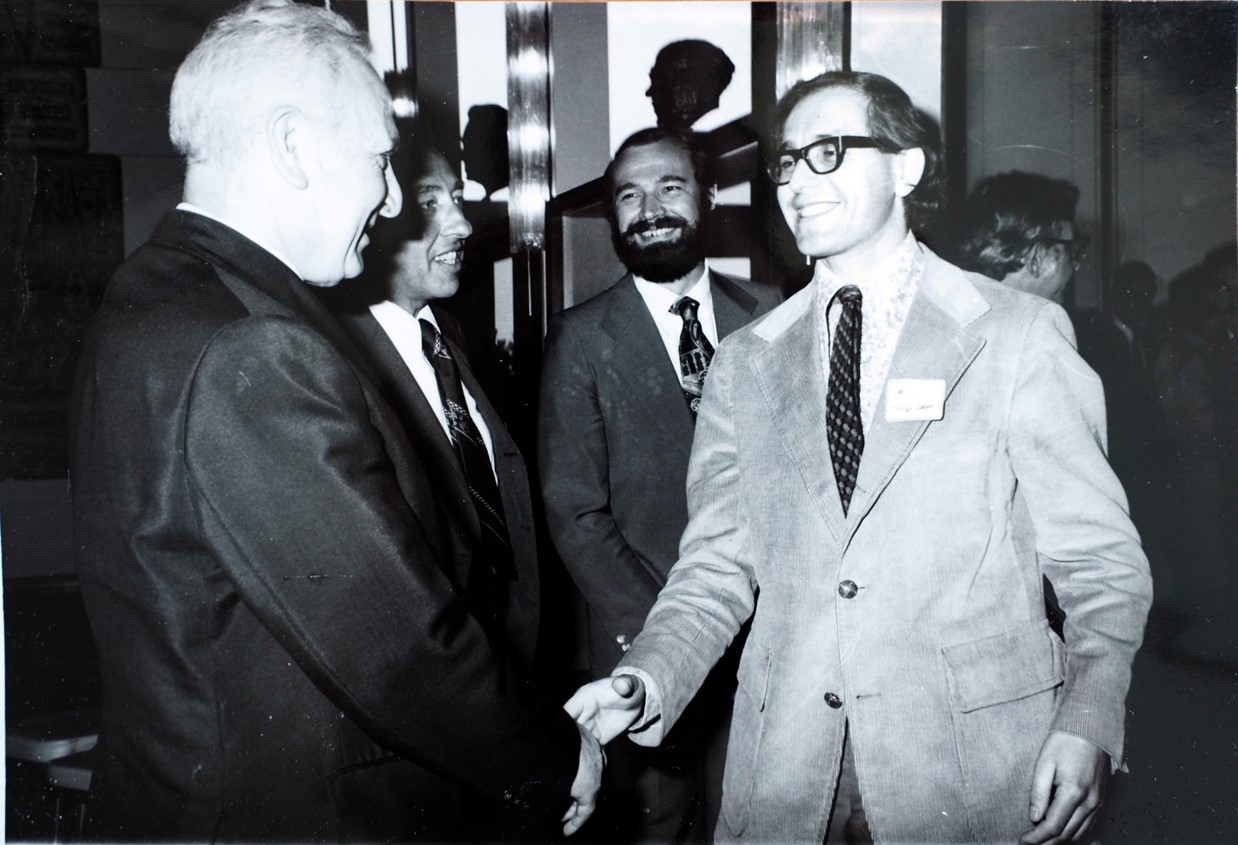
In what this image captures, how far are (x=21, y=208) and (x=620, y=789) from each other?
1.52m

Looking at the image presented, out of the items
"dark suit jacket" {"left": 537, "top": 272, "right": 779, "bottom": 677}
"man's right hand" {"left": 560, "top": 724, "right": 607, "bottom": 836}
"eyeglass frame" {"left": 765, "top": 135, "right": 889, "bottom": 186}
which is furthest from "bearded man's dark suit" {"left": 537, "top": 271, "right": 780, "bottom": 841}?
"eyeglass frame" {"left": 765, "top": 135, "right": 889, "bottom": 186}

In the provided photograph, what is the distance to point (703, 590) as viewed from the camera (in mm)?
1540

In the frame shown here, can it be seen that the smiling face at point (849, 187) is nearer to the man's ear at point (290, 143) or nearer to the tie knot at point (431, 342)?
the tie knot at point (431, 342)

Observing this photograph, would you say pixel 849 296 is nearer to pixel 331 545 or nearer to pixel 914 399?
pixel 914 399

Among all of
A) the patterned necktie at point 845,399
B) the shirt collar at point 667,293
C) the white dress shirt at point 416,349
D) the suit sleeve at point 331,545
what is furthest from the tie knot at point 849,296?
the suit sleeve at point 331,545

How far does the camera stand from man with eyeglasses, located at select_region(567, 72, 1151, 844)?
1.31 m

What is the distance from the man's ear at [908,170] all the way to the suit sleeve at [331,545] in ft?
3.12

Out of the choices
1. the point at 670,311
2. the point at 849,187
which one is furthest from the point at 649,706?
the point at 849,187

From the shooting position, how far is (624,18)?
1612 mm

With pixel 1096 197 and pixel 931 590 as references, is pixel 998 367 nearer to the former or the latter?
pixel 931 590

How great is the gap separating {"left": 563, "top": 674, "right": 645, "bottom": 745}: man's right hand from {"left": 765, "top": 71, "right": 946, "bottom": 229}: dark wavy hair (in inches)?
36.6

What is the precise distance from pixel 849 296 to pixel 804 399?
20 centimetres

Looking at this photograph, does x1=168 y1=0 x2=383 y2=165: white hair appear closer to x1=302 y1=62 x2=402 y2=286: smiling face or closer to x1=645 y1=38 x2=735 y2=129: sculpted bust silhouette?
x1=302 y1=62 x2=402 y2=286: smiling face

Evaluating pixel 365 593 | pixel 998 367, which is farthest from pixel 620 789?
pixel 998 367
